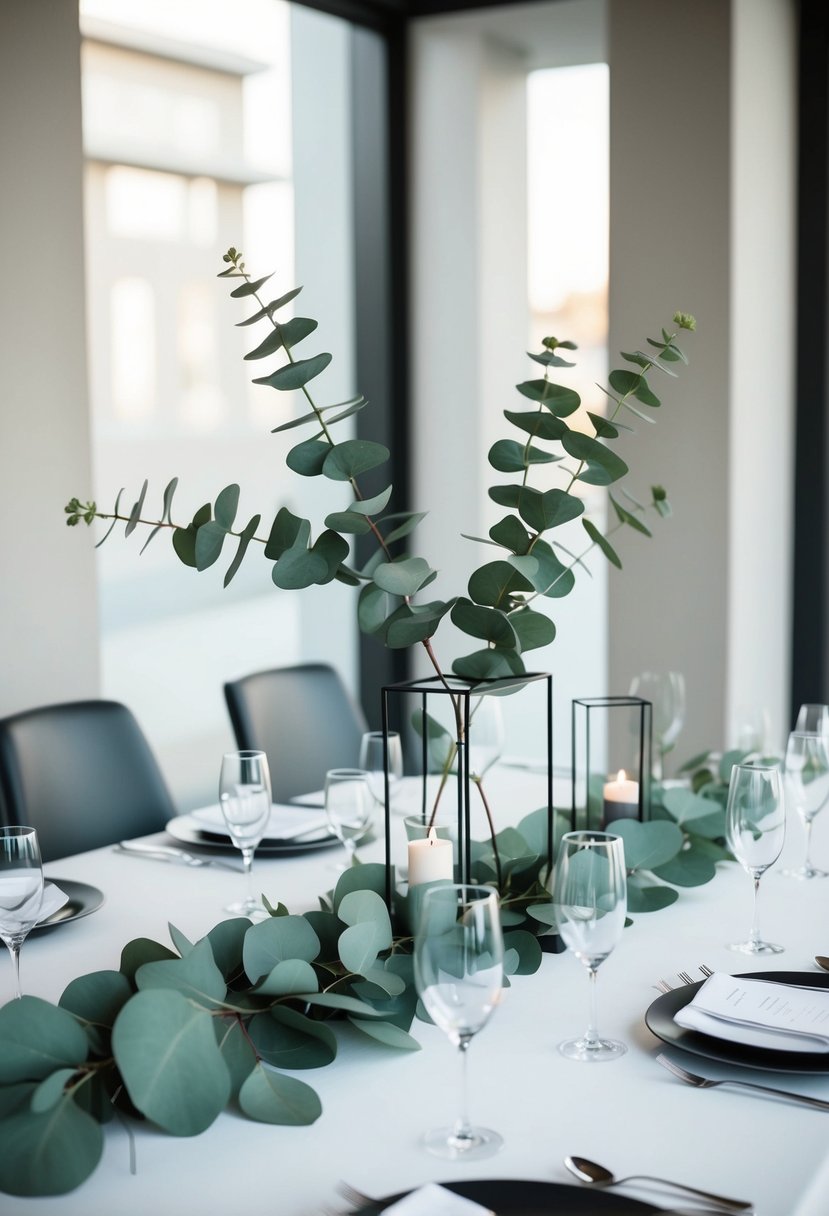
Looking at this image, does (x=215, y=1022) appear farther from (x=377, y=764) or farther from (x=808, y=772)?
(x=808, y=772)

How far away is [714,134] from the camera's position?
3.21m

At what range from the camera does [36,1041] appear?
39.5 inches

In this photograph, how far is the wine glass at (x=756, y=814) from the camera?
4.50 ft

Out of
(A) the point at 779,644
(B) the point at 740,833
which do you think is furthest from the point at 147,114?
(B) the point at 740,833

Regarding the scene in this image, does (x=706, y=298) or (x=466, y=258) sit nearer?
(x=706, y=298)

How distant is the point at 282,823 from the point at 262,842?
3.3 inches

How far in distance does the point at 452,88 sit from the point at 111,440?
70.3 inches

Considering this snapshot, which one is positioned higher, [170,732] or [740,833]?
[740,833]

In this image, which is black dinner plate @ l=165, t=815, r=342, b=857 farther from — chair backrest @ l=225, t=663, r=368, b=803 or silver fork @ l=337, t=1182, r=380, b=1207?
silver fork @ l=337, t=1182, r=380, b=1207

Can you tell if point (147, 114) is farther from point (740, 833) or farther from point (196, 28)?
point (740, 833)

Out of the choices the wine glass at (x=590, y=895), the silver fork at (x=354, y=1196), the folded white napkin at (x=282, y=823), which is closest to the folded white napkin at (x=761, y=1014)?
the wine glass at (x=590, y=895)

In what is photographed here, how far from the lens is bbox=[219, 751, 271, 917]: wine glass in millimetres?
1588

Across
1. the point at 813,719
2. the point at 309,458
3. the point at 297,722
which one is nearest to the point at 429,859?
the point at 309,458

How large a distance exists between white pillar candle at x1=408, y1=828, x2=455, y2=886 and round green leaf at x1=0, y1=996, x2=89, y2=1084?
421mm
